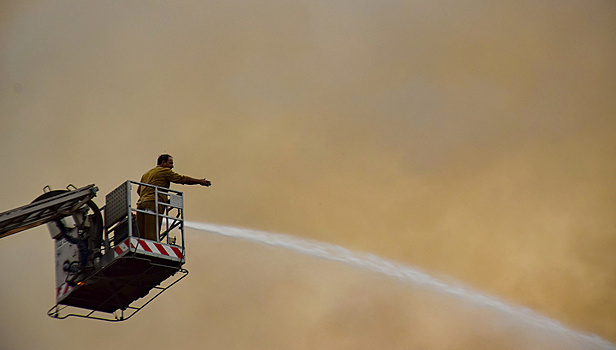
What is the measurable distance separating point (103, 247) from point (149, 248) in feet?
4.09

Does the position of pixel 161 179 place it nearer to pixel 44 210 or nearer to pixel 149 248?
pixel 149 248

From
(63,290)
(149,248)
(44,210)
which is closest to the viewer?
(44,210)

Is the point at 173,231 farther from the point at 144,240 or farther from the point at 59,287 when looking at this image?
the point at 59,287

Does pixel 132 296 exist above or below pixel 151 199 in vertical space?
below

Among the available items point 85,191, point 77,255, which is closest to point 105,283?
point 77,255

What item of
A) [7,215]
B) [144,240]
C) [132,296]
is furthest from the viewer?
[132,296]

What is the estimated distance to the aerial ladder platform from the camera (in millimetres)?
19469

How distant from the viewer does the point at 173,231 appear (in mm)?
20781

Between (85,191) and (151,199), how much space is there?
1670 mm

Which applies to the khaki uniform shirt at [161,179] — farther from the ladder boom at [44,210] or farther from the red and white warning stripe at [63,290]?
the red and white warning stripe at [63,290]

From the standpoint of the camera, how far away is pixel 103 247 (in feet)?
66.1

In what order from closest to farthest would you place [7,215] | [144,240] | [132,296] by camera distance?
[7,215] → [144,240] → [132,296]

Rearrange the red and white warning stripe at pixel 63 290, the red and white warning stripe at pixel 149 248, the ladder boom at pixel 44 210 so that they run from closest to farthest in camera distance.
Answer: the ladder boom at pixel 44 210, the red and white warning stripe at pixel 149 248, the red and white warning stripe at pixel 63 290

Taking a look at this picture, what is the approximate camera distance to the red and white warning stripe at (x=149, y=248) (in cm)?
1928
